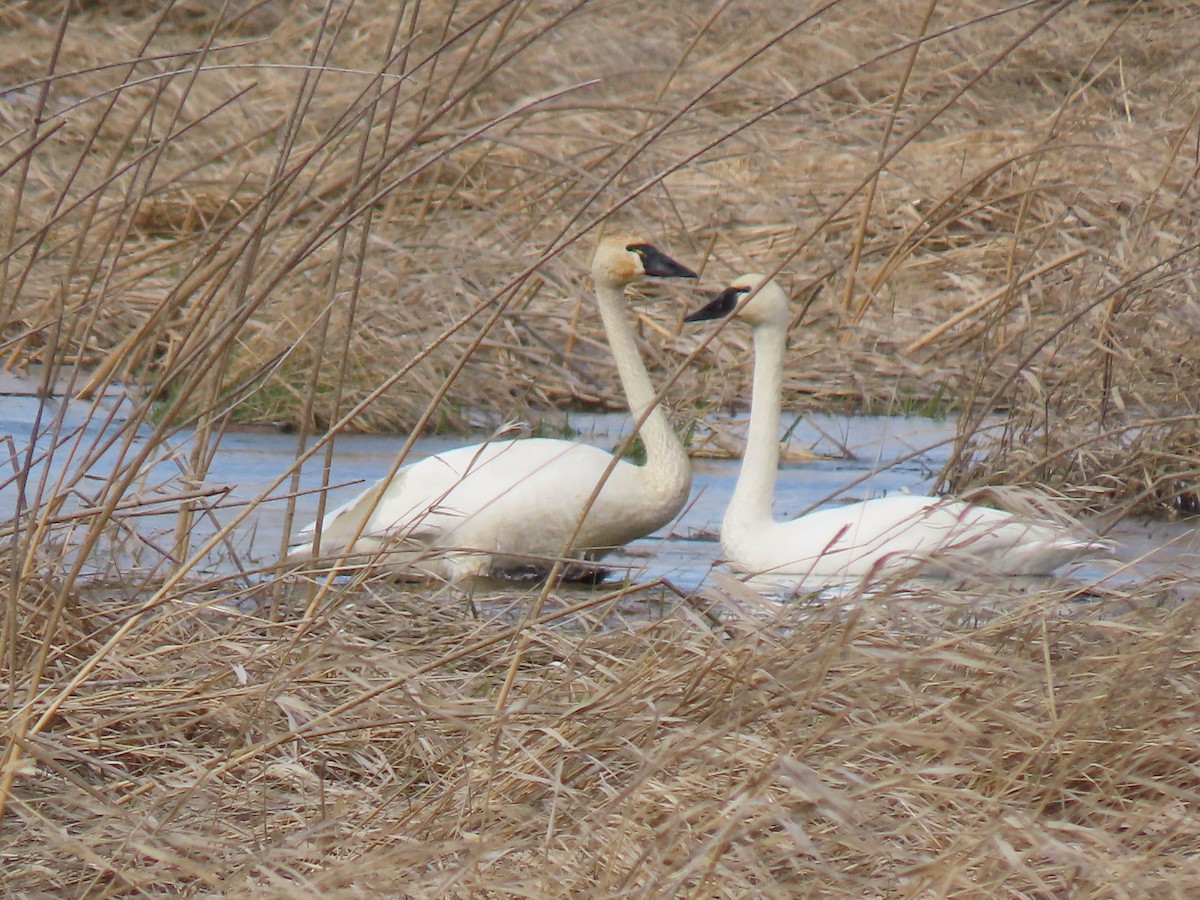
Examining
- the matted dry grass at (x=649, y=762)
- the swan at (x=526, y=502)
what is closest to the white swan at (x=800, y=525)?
the swan at (x=526, y=502)

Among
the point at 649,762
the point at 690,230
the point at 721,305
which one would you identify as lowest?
the point at 690,230

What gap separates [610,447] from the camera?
6.84 m

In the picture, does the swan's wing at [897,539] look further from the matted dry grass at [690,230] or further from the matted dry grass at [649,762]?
the matted dry grass at [649,762]

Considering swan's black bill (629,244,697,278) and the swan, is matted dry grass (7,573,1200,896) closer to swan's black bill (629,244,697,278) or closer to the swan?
the swan

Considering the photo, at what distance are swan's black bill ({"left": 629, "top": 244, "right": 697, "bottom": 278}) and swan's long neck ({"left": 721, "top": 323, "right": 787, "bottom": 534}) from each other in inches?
16.8

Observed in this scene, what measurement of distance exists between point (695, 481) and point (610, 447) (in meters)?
0.58

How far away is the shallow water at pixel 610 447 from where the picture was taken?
16.1ft

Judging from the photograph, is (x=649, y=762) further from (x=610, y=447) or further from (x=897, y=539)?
(x=610, y=447)

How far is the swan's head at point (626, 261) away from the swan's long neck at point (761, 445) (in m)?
0.43

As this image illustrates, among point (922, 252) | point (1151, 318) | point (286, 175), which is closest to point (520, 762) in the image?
point (286, 175)

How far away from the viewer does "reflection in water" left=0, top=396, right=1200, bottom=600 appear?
194 inches

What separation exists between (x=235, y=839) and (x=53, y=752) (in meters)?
0.30

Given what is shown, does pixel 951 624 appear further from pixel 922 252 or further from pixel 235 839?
pixel 922 252

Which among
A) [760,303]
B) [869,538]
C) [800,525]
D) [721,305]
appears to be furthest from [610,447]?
[869,538]
